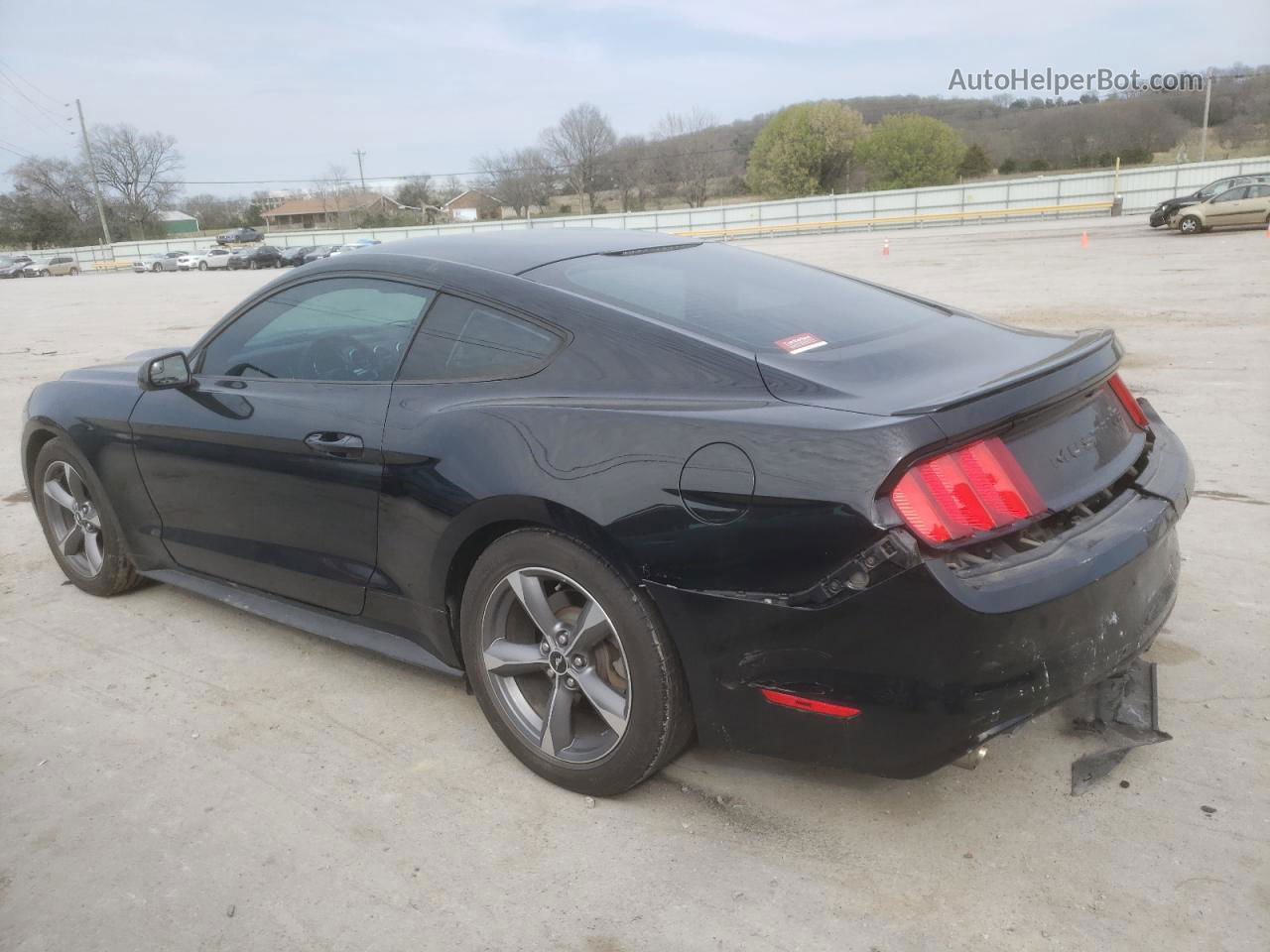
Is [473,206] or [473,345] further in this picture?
[473,206]

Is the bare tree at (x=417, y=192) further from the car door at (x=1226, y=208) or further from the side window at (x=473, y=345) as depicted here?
the side window at (x=473, y=345)

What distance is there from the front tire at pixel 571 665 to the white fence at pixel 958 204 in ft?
129

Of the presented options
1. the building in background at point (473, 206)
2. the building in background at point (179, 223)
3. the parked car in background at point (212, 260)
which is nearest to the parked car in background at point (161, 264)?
the parked car in background at point (212, 260)

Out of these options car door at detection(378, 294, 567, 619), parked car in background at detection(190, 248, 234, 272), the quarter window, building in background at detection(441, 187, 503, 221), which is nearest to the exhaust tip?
car door at detection(378, 294, 567, 619)

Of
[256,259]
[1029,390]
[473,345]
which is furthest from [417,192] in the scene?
[1029,390]

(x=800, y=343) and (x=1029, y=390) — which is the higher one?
(x=800, y=343)

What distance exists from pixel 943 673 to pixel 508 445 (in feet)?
4.16

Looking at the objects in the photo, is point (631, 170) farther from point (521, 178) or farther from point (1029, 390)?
point (1029, 390)

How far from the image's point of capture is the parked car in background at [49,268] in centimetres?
5733

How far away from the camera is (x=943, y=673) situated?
2088 mm

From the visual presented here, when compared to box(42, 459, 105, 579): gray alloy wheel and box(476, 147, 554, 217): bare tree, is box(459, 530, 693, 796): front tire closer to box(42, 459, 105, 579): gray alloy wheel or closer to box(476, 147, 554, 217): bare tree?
box(42, 459, 105, 579): gray alloy wheel

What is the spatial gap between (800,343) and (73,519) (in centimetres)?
356

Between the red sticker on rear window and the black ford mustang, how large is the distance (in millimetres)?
12

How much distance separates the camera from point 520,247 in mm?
3279
